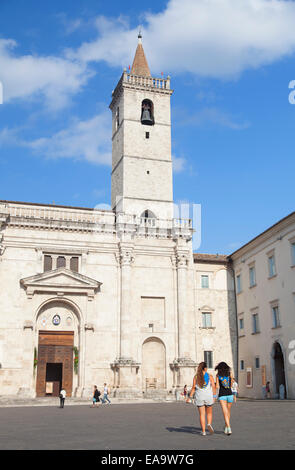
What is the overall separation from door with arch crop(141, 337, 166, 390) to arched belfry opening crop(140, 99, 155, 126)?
19085 mm

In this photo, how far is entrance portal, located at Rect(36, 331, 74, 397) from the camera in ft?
118

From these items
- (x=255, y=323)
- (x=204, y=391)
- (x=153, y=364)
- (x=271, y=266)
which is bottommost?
(x=204, y=391)

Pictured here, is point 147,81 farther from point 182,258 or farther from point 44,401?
point 44,401

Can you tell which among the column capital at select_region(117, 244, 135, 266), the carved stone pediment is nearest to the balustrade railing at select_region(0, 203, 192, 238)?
the column capital at select_region(117, 244, 135, 266)

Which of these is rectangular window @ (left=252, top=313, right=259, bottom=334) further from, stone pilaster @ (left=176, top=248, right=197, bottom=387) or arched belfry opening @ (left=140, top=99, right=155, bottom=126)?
arched belfry opening @ (left=140, top=99, right=155, bottom=126)

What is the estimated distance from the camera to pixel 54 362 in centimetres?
3619

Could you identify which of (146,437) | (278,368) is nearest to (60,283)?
(278,368)

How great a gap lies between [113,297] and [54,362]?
635 cm

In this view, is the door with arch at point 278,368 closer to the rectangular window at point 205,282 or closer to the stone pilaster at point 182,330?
the stone pilaster at point 182,330

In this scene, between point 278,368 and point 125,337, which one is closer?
point 278,368

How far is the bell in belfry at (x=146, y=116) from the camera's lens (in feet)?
147

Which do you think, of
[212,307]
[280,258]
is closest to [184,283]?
[212,307]

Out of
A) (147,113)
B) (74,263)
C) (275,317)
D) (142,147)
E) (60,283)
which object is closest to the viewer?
(275,317)

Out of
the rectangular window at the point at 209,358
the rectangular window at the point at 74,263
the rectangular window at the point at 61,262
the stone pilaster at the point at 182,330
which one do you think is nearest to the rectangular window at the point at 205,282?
the stone pilaster at the point at 182,330
